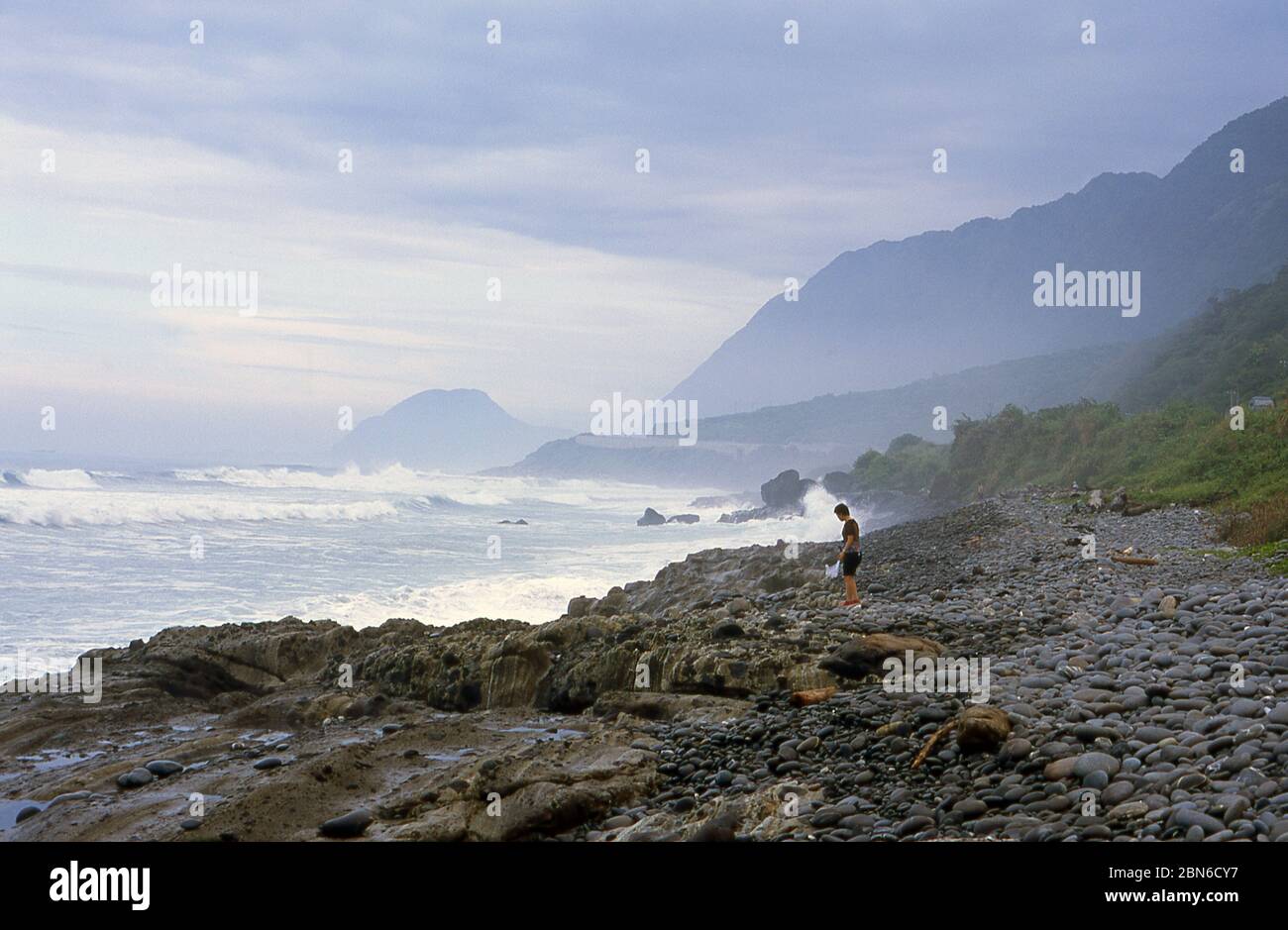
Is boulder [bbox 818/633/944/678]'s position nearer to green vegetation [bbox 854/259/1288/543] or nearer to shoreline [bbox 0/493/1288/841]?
shoreline [bbox 0/493/1288/841]

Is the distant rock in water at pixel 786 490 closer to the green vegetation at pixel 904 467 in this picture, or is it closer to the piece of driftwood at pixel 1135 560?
the green vegetation at pixel 904 467

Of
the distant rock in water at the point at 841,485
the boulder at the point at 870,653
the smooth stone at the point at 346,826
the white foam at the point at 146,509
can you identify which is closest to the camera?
the smooth stone at the point at 346,826

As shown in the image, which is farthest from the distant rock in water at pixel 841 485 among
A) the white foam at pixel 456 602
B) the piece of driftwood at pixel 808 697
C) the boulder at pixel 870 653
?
the piece of driftwood at pixel 808 697

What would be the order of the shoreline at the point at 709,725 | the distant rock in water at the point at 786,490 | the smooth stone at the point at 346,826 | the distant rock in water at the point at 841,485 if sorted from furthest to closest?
the distant rock in water at the point at 786,490
the distant rock in water at the point at 841,485
the smooth stone at the point at 346,826
the shoreline at the point at 709,725

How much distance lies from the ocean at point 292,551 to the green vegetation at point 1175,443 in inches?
301

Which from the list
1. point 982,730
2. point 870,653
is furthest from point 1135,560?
point 982,730

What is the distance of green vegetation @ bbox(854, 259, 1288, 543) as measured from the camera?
2572 cm

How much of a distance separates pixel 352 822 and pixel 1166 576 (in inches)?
474

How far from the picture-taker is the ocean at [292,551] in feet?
87.1

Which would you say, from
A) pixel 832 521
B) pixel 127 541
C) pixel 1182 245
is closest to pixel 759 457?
pixel 832 521

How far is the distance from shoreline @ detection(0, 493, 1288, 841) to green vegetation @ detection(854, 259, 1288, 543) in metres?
5.88

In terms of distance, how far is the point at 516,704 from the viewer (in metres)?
13.2

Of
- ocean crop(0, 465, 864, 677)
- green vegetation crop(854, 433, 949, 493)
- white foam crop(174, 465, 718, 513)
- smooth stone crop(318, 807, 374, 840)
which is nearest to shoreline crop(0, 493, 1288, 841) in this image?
smooth stone crop(318, 807, 374, 840)

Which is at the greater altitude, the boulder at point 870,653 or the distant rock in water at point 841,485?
the distant rock in water at point 841,485
